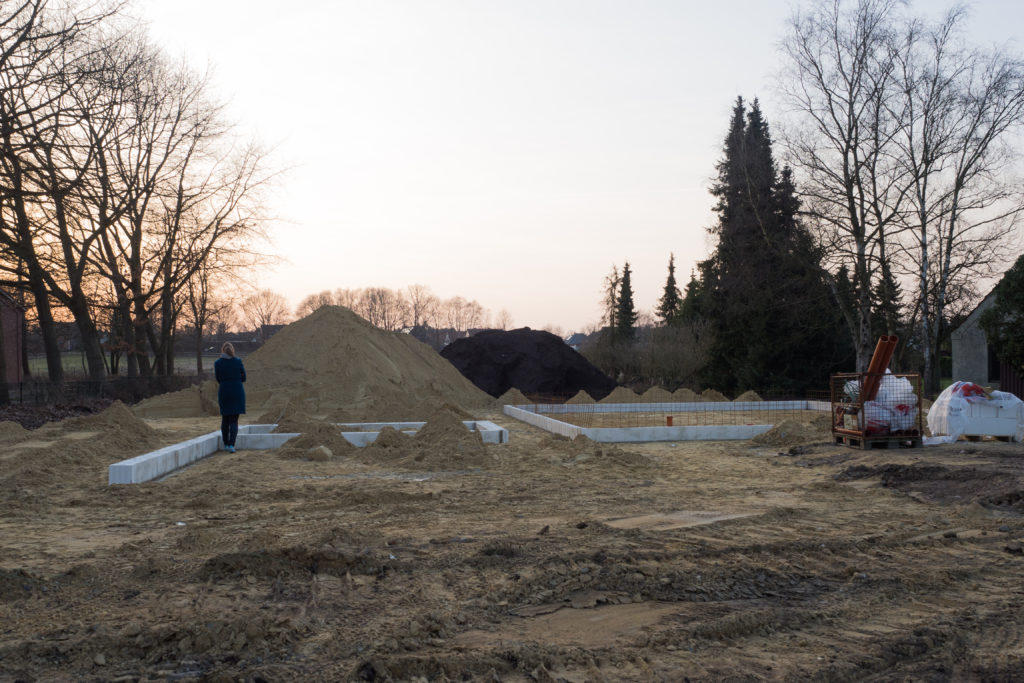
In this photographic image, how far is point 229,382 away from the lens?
11.2 meters

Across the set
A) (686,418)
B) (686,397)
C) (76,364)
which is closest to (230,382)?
Result: (686,418)

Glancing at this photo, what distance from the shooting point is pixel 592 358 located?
35.1m

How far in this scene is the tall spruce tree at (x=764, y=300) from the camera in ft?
80.8

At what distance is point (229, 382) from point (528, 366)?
50.7 ft

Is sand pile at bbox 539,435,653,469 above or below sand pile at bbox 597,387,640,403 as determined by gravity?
below

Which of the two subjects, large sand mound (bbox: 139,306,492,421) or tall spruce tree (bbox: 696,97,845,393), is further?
tall spruce tree (bbox: 696,97,845,393)

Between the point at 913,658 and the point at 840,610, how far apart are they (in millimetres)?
650

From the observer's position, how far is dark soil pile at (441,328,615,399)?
2562cm

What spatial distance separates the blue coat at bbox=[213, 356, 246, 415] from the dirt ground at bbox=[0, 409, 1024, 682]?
2.45m

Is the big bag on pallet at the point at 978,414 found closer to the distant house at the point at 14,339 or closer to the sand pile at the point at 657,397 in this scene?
the sand pile at the point at 657,397

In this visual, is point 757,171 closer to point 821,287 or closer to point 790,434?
point 821,287

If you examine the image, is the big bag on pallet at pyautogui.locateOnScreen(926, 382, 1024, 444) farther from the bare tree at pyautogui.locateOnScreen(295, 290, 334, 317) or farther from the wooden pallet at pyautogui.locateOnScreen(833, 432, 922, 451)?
the bare tree at pyautogui.locateOnScreen(295, 290, 334, 317)

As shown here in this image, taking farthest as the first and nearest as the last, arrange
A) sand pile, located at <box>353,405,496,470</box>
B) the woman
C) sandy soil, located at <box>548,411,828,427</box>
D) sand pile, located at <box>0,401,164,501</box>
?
sandy soil, located at <box>548,411,828,427</box> < the woman < sand pile, located at <box>353,405,496,470</box> < sand pile, located at <box>0,401,164,501</box>

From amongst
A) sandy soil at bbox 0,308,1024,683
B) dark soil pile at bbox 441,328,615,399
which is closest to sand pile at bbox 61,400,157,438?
sandy soil at bbox 0,308,1024,683
